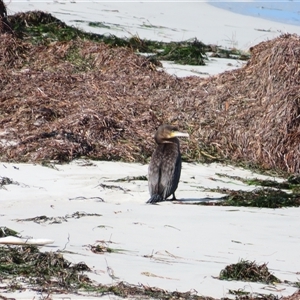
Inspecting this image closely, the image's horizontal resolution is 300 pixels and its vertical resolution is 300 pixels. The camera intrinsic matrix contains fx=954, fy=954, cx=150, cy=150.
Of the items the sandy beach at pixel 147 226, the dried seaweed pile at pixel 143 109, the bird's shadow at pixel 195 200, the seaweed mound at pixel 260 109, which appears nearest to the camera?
the sandy beach at pixel 147 226

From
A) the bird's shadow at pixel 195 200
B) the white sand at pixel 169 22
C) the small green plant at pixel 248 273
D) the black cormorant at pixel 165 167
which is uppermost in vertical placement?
the white sand at pixel 169 22

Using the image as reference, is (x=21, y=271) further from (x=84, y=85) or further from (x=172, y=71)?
(x=172, y=71)

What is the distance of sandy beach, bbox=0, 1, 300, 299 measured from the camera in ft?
19.3

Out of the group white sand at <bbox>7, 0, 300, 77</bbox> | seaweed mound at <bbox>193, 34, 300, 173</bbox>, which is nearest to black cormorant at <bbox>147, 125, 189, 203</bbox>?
seaweed mound at <bbox>193, 34, 300, 173</bbox>

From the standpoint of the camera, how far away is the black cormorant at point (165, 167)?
9.15 meters

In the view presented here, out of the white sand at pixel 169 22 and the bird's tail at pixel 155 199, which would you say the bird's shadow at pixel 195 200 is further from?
the white sand at pixel 169 22

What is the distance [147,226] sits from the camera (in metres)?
7.55

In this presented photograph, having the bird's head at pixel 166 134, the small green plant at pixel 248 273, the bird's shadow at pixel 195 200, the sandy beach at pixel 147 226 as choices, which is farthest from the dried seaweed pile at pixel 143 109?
the small green plant at pixel 248 273

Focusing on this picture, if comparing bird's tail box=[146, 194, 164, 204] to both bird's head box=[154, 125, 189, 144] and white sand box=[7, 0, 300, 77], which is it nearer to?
bird's head box=[154, 125, 189, 144]

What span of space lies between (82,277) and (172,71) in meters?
11.0

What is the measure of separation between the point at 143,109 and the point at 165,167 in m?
3.54

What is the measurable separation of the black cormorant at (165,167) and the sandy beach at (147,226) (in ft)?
0.52

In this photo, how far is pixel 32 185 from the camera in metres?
9.23

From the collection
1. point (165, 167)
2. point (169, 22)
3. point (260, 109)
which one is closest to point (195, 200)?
point (165, 167)
